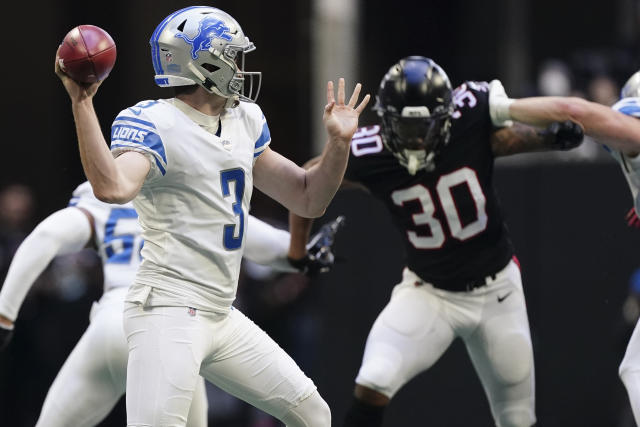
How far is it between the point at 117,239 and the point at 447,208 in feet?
4.84

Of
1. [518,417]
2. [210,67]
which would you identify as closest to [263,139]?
[210,67]

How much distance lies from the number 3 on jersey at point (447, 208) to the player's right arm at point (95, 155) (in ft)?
5.80

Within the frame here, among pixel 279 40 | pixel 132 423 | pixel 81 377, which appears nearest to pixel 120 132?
pixel 132 423

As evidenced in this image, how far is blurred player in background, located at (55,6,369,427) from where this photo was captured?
12.9 feet

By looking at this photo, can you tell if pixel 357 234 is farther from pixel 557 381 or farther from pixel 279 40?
pixel 279 40

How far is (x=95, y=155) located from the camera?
360cm

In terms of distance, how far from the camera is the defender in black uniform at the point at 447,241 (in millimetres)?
5000

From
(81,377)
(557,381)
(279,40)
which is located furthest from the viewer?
(279,40)

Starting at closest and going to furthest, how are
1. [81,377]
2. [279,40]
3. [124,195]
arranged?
[124,195]
[81,377]
[279,40]

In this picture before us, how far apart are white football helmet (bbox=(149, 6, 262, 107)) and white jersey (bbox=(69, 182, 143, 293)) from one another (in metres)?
1.17

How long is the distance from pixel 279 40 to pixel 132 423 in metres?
8.16

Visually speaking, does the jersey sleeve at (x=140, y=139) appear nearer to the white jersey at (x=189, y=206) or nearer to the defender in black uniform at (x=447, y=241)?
the white jersey at (x=189, y=206)

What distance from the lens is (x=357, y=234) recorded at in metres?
7.39

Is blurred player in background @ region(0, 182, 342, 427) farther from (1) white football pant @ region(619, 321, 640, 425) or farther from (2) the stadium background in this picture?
(2) the stadium background
